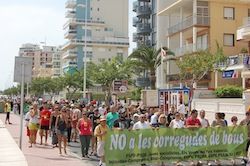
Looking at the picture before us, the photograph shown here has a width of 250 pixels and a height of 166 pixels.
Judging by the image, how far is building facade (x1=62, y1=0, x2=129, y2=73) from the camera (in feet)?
348

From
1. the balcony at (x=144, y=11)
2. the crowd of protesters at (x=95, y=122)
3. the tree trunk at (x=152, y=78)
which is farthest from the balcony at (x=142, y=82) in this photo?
the crowd of protesters at (x=95, y=122)

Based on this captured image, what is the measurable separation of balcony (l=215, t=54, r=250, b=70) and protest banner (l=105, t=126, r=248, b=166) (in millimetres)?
24199

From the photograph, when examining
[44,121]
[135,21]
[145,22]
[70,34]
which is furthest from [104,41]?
[44,121]

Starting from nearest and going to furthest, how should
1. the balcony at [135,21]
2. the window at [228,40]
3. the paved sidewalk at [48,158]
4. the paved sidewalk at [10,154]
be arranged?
the paved sidewalk at [10,154], the paved sidewalk at [48,158], the window at [228,40], the balcony at [135,21]

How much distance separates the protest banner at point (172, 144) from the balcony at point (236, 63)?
24199mm

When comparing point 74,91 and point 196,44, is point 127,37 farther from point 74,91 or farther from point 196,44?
point 196,44

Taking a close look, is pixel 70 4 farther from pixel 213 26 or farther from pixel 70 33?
pixel 213 26

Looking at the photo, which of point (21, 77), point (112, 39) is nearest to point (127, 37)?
point (112, 39)

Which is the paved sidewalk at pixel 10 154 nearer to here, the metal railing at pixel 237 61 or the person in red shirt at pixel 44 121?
the person in red shirt at pixel 44 121

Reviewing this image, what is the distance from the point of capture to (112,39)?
109438mm

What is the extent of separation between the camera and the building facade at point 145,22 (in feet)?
255

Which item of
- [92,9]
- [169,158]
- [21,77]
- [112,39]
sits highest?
[92,9]

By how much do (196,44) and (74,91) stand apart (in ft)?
143

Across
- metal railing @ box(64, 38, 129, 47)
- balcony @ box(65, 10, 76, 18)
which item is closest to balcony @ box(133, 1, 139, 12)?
metal railing @ box(64, 38, 129, 47)
